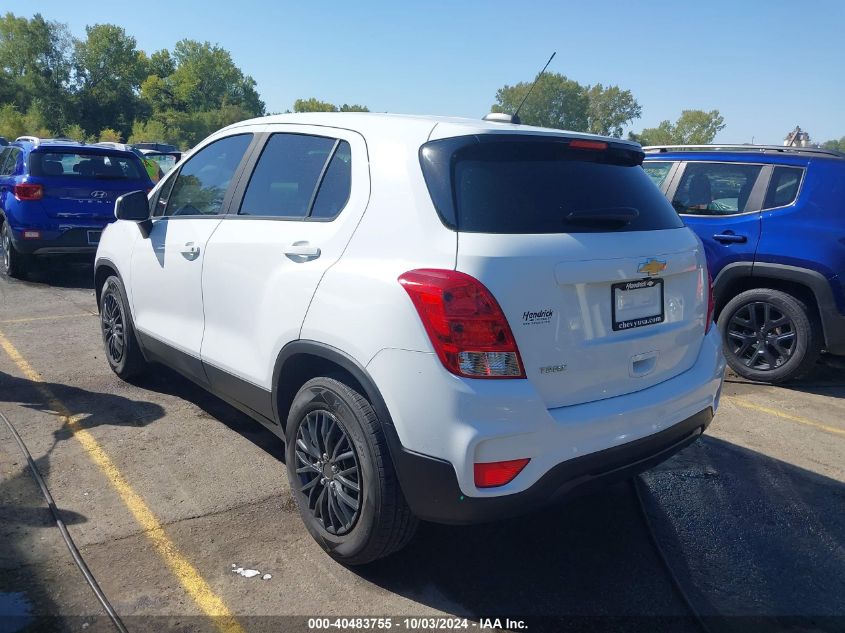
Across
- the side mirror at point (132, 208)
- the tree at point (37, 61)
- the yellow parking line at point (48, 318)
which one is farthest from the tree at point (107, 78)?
the side mirror at point (132, 208)

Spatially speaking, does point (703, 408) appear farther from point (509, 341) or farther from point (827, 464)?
point (827, 464)

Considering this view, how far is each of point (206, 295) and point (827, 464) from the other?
3801 millimetres

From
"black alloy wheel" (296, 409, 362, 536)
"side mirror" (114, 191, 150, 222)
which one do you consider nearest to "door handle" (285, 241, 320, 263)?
"black alloy wheel" (296, 409, 362, 536)

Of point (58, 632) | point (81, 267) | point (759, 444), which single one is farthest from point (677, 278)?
point (81, 267)

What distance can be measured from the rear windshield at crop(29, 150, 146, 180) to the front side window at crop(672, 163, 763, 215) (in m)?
7.06

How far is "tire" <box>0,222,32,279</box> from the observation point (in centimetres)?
928

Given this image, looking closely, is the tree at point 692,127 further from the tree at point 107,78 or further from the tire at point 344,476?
the tire at point 344,476

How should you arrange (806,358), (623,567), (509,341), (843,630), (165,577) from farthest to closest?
(806,358) < (623,567) < (165,577) < (843,630) < (509,341)

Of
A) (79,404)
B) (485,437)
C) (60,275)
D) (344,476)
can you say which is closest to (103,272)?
(79,404)

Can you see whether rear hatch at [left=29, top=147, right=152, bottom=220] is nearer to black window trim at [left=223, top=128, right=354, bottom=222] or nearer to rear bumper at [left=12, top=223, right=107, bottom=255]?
rear bumper at [left=12, top=223, right=107, bottom=255]

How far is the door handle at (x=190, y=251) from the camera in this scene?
3883 mm

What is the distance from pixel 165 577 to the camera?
287cm

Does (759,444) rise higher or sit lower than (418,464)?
lower

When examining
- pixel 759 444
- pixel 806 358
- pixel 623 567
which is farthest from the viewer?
pixel 806 358
